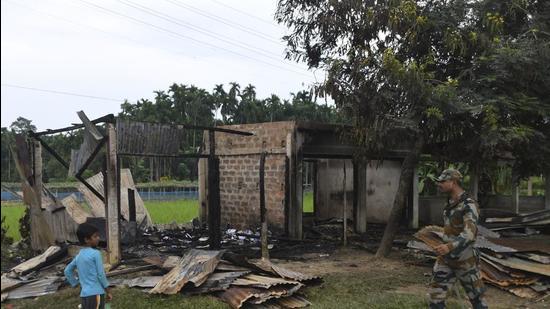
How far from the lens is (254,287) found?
729 cm

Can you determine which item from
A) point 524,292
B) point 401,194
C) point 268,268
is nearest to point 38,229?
point 268,268

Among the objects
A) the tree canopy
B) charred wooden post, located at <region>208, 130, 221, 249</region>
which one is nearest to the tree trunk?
the tree canopy

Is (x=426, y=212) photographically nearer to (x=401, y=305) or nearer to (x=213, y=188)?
(x=213, y=188)

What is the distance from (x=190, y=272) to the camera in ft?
25.0

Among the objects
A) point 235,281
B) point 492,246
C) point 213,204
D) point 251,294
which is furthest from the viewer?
point 213,204

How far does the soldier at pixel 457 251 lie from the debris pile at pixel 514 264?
2796 millimetres

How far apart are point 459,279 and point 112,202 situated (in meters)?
5.76

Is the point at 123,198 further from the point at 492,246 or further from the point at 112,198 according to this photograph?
the point at 492,246

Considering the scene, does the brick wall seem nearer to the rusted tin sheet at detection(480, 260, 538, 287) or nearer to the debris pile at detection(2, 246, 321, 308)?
the debris pile at detection(2, 246, 321, 308)

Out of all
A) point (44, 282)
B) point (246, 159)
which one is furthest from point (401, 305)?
point (246, 159)

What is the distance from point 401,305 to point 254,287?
202cm

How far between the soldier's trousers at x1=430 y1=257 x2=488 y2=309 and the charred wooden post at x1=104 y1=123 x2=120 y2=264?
217 inches

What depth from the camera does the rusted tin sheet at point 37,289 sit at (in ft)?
25.7

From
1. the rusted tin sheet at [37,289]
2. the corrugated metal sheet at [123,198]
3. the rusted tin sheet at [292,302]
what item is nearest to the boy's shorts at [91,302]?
the rusted tin sheet at [292,302]
